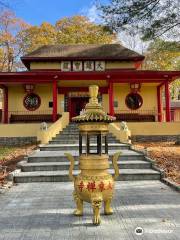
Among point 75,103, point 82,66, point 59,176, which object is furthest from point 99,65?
point 59,176

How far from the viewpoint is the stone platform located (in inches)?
192

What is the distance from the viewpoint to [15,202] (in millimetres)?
7164

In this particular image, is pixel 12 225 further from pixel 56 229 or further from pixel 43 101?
pixel 43 101

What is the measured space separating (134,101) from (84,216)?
59.0ft

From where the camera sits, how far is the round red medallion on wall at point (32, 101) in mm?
22953

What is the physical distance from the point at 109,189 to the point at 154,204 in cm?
154

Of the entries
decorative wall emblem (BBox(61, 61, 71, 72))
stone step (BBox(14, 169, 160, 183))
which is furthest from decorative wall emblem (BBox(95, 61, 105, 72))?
stone step (BBox(14, 169, 160, 183))

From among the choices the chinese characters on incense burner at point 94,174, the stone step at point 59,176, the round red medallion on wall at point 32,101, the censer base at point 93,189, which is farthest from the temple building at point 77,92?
the censer base at point 93,189

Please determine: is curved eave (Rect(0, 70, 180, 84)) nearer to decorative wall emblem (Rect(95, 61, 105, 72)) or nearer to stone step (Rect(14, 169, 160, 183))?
decorative wall emblem (Rect(95, 61, 105, 72))

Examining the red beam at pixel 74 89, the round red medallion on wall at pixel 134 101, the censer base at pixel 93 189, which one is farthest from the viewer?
the round red medallion on wall at pixel 134 101

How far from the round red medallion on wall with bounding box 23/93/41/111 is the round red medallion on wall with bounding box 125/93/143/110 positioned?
20.5 ft

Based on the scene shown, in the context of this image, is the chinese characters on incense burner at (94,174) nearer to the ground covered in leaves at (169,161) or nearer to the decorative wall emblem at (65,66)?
the ground covered in leaves at (169,161)

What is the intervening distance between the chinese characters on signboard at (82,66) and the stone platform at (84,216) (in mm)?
16076

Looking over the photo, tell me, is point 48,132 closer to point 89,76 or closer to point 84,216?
point 89,76
